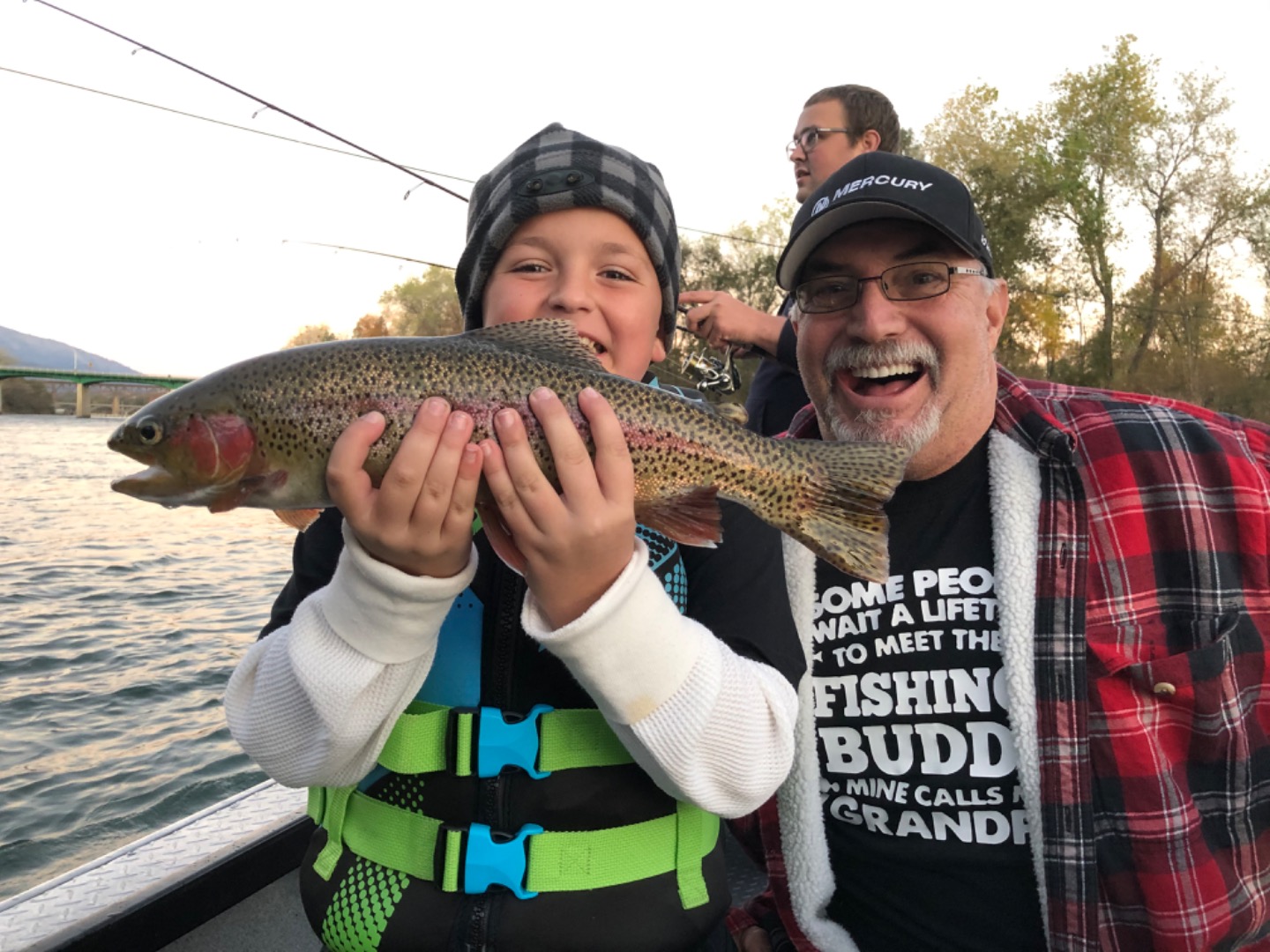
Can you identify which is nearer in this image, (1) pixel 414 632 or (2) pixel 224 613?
(1) pixel 414 632

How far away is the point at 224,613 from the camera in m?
11.6

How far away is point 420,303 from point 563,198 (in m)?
52.8

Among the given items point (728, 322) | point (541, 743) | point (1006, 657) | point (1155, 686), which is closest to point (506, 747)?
point (541, 743)

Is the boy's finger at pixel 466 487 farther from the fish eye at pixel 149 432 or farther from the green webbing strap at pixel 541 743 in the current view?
the fish eye at pixel 149 432

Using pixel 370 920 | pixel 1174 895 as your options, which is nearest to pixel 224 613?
pixel 370 920

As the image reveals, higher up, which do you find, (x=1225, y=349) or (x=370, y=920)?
(x=1225, y=349)

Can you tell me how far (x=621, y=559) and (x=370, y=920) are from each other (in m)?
0.97

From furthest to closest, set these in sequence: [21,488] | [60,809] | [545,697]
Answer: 1. [21,488]
2. [60,809]
3. [545,697]

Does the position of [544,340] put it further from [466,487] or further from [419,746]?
[419,746]

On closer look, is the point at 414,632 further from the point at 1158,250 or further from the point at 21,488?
the point at 1158,250

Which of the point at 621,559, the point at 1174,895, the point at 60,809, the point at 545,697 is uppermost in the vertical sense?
the point at 621,559

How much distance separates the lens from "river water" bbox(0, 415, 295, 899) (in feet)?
19.7

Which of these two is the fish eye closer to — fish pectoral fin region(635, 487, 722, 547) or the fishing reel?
fish pectoral fin region(635, 487, 722, 547)

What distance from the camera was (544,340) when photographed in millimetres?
2014
